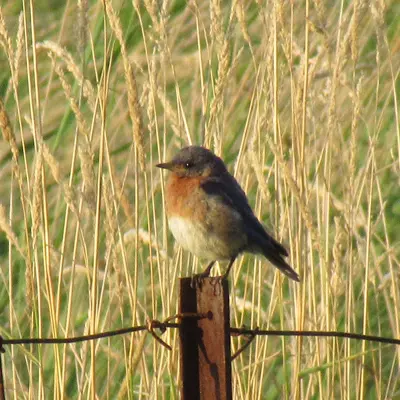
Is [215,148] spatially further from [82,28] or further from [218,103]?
[82,28]

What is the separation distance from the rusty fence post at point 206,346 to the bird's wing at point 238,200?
3.89 ft

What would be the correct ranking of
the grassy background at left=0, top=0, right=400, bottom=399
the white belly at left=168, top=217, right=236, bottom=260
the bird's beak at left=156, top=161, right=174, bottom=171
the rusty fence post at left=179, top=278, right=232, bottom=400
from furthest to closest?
the bird's beak at left=156, top=161, right=174, bottom=171 < the white belly at left=168, top=217, right=236, bottom=260 < the grassy background at left=0, top=0, right=400, bottom=399 < the rusty fence post at left=179, top=278, right=232, bottom=400

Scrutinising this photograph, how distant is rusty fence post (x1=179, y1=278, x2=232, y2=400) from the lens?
1837 mm

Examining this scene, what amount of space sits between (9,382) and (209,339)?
1.81 meters

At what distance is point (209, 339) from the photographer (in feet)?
6.15

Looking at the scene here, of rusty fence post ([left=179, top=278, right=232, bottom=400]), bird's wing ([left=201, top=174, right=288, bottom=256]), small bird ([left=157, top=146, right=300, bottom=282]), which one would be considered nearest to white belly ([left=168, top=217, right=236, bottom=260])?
small bird ([left=157, top=146, right=300, bottom=282])

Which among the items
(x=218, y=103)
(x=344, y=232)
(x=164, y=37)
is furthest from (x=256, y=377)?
(x=164, y=37)

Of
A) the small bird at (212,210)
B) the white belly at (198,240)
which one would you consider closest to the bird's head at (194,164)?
the small bird at (212,210)

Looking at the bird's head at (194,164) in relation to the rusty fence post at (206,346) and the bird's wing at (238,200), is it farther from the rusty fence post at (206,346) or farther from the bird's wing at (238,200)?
the rusty fence post at (206,346)

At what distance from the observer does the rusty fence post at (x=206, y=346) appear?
6.03 feet

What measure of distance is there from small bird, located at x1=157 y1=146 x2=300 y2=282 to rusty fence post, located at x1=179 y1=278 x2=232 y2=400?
3.54 ft

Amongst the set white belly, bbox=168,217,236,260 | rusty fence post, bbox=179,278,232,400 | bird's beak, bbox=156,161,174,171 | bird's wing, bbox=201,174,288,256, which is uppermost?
bird's beak, bbox=156,161,174,171

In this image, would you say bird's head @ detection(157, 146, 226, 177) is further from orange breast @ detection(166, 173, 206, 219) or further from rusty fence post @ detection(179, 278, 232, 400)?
rusty fence post @ detection(179, 278, 232, 400)

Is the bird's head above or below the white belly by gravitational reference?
above
